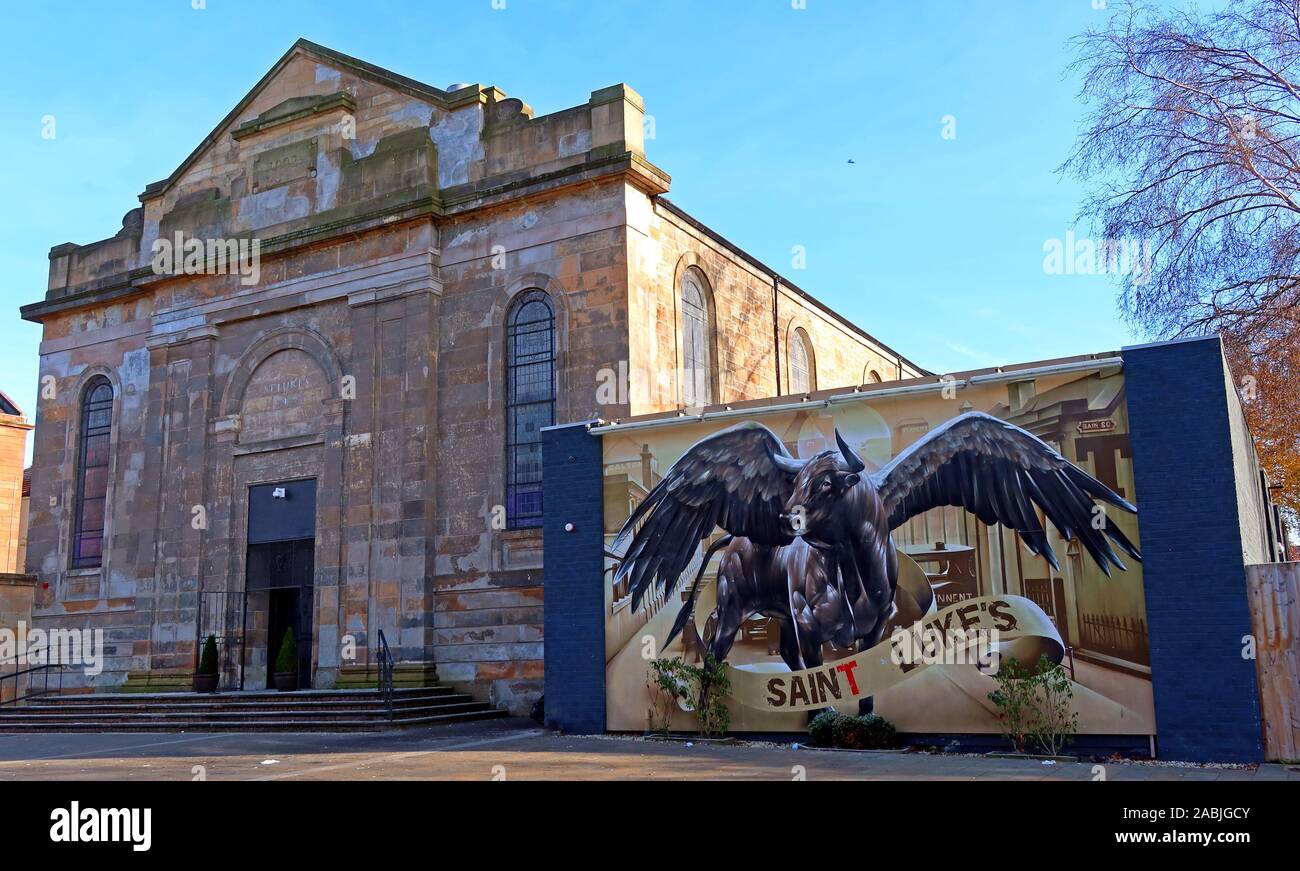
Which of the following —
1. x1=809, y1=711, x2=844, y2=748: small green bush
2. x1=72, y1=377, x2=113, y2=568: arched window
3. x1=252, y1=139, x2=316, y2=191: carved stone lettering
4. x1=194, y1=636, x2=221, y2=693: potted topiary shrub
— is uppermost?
x1=252, y1=139, x2=316, y2=191: carved stone lettering

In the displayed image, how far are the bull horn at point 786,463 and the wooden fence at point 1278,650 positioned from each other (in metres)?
5.30

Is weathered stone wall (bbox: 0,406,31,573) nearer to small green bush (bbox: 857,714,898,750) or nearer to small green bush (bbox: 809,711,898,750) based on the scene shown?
Result: small green bush (bbox: 809,711,898,750)

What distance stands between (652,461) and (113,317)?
16.0 metres

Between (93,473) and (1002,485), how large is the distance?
20720 mm

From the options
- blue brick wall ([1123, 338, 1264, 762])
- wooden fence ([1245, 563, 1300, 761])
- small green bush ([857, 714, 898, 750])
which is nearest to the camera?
wooden fence ([1245, 563, 1300, 761])

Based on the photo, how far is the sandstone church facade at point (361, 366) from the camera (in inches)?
767

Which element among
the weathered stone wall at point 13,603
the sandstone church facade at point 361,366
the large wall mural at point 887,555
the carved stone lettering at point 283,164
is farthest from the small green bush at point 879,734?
the weathered stone wall at point 13,603

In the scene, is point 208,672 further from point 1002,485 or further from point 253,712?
point 1002,485

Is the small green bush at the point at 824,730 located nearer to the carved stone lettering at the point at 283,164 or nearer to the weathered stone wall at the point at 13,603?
the carved stone lettering at the point at 283,164

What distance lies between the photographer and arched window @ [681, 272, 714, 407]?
70.0 ft

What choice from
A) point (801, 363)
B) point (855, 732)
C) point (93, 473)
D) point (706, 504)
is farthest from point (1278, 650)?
point (93, 473)

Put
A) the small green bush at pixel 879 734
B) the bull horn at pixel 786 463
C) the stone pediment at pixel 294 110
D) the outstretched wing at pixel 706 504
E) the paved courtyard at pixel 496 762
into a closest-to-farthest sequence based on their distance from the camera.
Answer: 1. the paved courtyard at pixel 496 762
2. the small green bush at pixel 879 734
3. the bull horn at pixel 786 463
4. the outstretched wing at pixel 706 504
5. the stone pediment at pixel 294 110

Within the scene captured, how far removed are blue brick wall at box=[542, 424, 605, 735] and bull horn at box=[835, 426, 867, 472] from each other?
365 centimetres

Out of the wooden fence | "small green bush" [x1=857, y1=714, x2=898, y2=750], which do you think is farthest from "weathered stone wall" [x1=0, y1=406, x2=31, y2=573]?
the wooden fence
